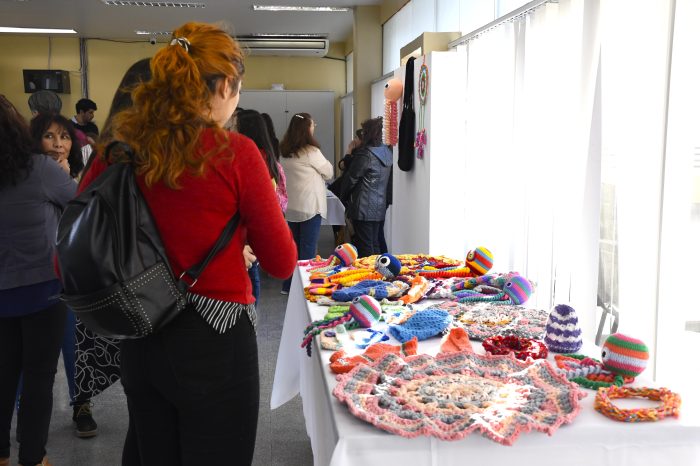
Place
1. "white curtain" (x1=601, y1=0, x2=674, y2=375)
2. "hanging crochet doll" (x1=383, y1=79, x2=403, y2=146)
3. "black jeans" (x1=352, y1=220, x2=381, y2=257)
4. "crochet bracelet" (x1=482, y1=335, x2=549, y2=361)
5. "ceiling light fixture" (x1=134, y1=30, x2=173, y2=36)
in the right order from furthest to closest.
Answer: "ceiling light fixture" (x1=134, y1=30, x2=173, y2=36)
"black jeans" (x1=352, y1=220, x2=381, y2=257)
"hanging crochet doll" (x1=383, y1=79, x2=403, y2=146)
"white curtain" (x1=601, y1=0, x2=674, y2=375)
"crochet bracelet" (x1=482, y1=335, x2=549, y2=361)

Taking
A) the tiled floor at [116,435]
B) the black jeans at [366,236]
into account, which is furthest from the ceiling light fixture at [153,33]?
the tiled floor at [116,435]

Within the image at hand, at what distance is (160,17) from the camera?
28.2 ft

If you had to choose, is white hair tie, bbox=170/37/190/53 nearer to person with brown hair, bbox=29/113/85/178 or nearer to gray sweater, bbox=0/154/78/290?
gray sweater, bbox=0/154/78/290

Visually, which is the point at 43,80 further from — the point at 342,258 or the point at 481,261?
the point at 481,261

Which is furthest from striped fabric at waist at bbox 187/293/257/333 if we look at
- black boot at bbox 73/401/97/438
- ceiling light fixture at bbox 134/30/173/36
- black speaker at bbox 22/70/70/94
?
black speaker at bbox 22/70/70/94

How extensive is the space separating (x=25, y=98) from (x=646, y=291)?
11.0 m

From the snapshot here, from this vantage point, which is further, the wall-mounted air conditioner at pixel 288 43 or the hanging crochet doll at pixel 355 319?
the wall-mounted air conditioner at pixel 288 43

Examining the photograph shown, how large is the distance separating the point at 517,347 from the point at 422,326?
28cm

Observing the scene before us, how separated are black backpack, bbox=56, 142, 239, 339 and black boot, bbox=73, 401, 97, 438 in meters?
1.76

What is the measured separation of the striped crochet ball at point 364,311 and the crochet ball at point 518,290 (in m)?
0.47

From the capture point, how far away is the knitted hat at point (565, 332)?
161cm

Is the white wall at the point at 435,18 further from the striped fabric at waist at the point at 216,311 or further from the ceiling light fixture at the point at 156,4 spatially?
the striped fabric at waist at the point at 216,311

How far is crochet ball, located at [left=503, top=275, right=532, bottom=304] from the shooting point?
207 cm

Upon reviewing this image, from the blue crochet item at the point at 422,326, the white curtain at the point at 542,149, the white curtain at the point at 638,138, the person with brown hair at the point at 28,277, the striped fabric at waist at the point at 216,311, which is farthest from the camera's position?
the white curtain at the point at 542,149
